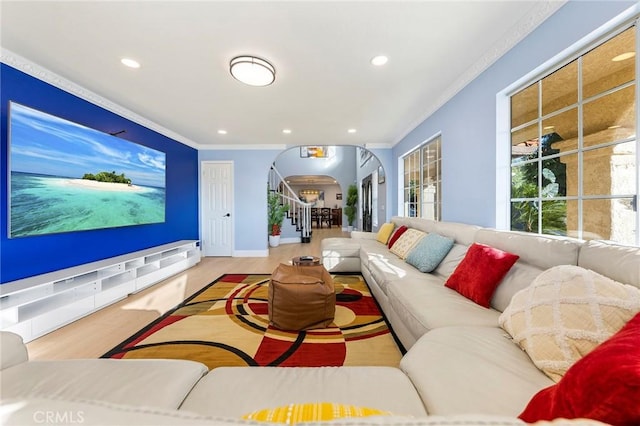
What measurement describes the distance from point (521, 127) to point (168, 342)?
139 inches

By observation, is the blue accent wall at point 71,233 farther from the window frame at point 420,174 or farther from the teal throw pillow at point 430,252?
the window frame at point 420,174

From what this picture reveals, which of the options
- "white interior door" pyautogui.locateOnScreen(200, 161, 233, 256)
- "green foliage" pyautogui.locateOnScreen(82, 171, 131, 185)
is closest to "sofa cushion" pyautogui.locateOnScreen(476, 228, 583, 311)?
"green foliage" pyautogui.locateOnScreen(82, 171, 131, 185)

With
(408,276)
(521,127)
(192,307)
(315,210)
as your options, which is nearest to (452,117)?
(521,127)

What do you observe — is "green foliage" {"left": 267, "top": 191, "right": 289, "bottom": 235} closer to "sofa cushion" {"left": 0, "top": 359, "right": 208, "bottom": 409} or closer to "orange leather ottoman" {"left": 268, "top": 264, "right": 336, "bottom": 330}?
"orange leather ottoman" {"left": 268, "top": 264, "right": 336, "bottom": 330}

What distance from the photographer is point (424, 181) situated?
4113 mm

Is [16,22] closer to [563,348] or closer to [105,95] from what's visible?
[105,95]

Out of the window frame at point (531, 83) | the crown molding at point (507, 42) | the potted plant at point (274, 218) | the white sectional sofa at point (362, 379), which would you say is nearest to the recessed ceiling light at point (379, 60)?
the crown molding at point (507, 42)

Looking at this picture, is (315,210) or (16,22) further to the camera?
(315,210)

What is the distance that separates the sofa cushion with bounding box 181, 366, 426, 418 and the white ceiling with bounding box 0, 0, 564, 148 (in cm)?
222

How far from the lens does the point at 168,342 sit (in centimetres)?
203

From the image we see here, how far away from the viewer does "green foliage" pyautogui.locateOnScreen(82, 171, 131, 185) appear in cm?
286

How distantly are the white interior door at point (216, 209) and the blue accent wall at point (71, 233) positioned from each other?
76cm

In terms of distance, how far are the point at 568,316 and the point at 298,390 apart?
116 cm

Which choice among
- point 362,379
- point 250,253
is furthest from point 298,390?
point 250,253
